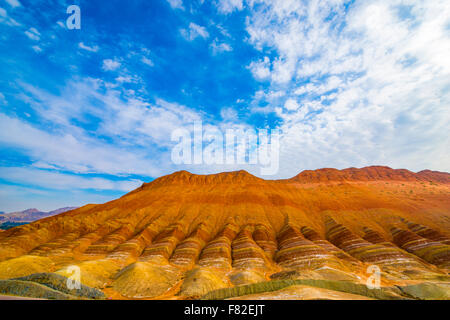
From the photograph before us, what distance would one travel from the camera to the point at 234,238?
176ft

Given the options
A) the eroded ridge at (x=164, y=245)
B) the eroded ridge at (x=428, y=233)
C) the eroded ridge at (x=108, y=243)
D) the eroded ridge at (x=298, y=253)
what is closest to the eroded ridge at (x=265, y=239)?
the eroded ridge at (x=298, y=253)

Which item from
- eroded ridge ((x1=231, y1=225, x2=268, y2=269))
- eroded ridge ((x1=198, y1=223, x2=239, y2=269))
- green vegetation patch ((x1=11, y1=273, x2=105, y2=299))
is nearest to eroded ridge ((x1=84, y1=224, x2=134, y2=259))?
eroded ridge ((x1=198, y1=223, x2=239, y2=269))

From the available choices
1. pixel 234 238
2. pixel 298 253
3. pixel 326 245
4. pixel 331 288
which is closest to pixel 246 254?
pixel 234 238

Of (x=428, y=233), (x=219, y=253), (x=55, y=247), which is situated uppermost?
(x=428, y=233)

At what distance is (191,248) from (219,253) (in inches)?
291

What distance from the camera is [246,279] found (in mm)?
32812

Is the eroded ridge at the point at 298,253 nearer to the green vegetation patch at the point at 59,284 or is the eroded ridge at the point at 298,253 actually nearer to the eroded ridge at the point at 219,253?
the eroded ridge at the point at 219,253

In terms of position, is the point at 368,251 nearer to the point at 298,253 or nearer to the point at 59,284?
the point at 298,253

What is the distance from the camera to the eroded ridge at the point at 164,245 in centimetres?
4431

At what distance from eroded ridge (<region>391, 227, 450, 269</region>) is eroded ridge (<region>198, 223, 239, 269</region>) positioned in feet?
130

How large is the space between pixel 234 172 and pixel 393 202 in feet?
204

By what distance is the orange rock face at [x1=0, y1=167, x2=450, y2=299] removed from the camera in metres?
33.6

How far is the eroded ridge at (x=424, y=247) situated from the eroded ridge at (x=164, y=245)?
53.6 meters
